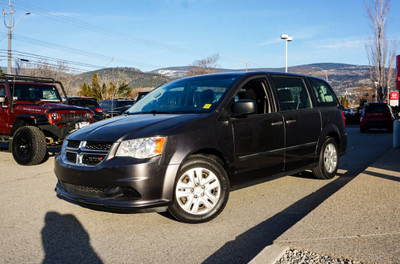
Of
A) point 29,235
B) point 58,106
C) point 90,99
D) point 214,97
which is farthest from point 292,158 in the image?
point 90,99

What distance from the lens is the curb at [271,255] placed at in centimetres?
291

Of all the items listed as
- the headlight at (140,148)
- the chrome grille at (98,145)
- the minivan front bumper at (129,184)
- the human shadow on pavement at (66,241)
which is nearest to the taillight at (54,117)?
the human shadow on pavement at (66,241)

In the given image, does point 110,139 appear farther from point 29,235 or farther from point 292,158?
point 292,158

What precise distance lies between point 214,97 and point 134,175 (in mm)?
1539

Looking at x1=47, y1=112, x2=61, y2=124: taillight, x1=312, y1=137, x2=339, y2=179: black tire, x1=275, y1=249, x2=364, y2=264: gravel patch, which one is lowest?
x1=275, y1=249, x2=364, y2=264: gravel patch

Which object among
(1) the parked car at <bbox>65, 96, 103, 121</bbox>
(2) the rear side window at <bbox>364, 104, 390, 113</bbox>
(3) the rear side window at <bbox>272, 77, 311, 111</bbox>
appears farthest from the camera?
(2) the rear side window at <bbox>364, 104, 390, 113</bbox>

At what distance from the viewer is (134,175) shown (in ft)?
12.6

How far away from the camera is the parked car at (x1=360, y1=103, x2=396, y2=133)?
18.9 meters

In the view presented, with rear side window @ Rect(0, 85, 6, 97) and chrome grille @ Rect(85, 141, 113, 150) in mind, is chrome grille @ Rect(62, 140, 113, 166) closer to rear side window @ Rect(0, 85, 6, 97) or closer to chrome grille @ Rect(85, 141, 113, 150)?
chrome grille @ Rect(85, 141, 113, 150)

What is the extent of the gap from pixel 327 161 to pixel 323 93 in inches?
46.0

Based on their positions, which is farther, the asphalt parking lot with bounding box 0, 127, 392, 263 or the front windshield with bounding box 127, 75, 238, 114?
the front windshield with bounding box 127, 75, 238, 114

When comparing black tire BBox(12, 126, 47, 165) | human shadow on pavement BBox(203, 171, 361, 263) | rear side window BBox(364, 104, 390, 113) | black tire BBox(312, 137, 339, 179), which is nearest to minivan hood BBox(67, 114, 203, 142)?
human shadow on pavement BBox(203, 171, 361, 263)

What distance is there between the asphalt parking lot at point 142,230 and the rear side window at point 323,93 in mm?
1420

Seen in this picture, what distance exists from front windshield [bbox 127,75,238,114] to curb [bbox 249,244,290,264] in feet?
6.41
